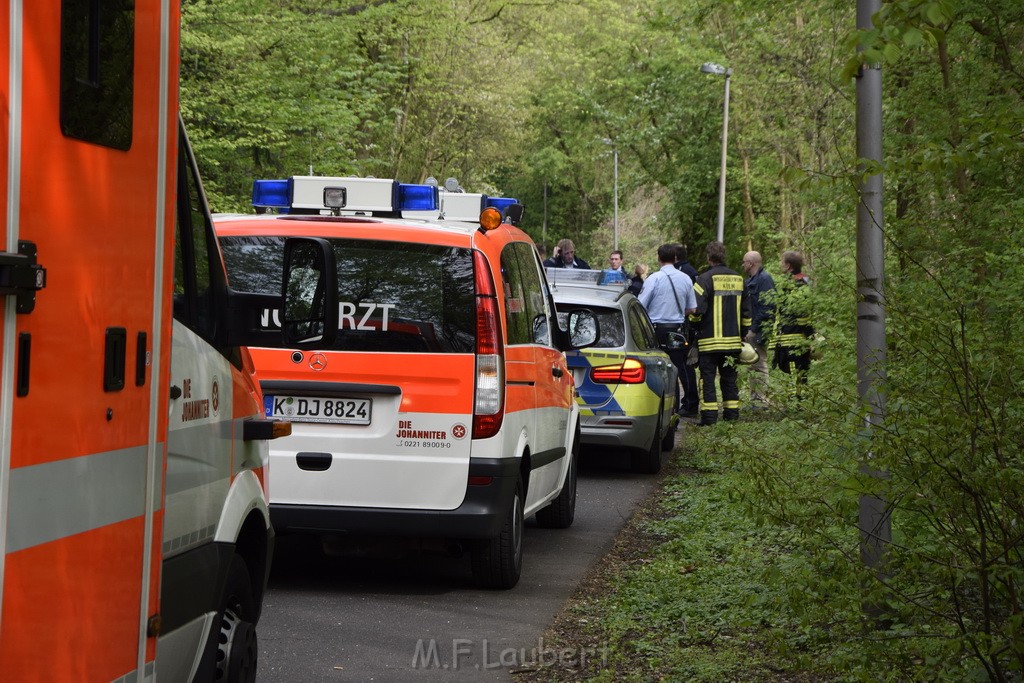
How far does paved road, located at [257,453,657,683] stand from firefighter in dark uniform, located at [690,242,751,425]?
22.3 feet

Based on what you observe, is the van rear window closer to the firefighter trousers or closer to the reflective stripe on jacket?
the firefighter trousers

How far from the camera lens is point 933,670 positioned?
4484mm

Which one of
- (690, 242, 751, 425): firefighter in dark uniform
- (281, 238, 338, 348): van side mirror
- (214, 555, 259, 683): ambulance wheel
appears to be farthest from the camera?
(690, 242, 751, 425): firefighter in dark uniform

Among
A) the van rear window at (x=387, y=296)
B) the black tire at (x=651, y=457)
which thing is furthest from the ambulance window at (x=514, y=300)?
the black tire at (x=651, y=457)

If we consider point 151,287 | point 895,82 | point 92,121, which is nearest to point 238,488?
point 151,287

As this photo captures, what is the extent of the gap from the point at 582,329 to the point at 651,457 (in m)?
2.42

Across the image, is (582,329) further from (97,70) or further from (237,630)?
(97,70)

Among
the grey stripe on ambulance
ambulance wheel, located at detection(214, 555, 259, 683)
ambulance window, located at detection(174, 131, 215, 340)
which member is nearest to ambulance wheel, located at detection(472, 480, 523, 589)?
ambulance wheel, located at detection(214, 555, 259, 683)

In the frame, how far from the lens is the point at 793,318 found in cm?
1362

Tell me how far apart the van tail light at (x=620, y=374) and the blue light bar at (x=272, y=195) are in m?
4.91

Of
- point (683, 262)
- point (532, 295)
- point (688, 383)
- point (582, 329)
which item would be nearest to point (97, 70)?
point (532, 295)

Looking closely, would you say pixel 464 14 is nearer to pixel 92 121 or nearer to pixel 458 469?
pixel 458 469

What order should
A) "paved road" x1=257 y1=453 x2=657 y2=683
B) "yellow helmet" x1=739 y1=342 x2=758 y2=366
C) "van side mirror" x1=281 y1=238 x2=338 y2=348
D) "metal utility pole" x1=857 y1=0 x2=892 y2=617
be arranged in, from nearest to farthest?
"van side mirror" x1=281 y1=238 x2=338 y2=348 < "metal utility pole" x1=857 y1=0 x2=892 y2=617 < "paved road" x1=257 y1=453 x2=657 y2=683 < "yellow helmet" x1=739 y1=342 x2=758 y2=366

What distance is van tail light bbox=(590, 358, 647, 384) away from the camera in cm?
1236
